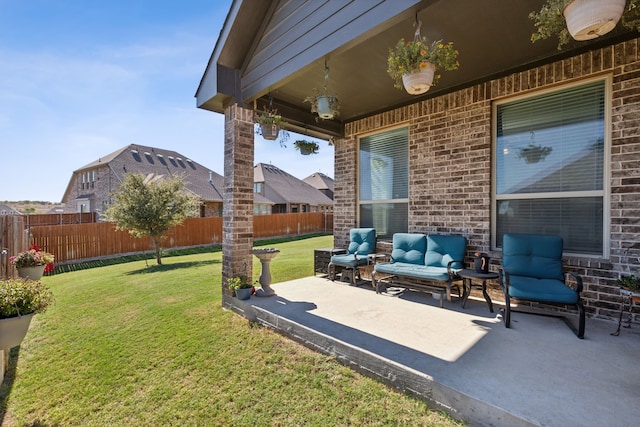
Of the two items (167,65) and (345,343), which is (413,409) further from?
(167,65)

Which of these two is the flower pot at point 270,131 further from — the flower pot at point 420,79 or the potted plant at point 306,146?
the flower pot at point 420,79

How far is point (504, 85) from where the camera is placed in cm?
397

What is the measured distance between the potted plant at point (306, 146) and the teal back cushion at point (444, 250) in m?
2.90

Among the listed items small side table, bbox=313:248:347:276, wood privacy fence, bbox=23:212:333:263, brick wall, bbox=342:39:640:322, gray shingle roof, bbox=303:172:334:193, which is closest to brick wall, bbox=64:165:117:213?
wood privacy fence, bbox=23:212:333:263

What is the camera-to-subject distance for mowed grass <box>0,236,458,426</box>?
6.71 feet

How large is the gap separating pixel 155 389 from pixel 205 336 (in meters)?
0.93

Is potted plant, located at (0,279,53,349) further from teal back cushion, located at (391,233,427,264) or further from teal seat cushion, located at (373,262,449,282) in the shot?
teal back cushion, located at (391,233,427,264)

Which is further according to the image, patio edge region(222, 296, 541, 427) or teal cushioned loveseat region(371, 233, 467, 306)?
teal cushioned loveseat region(371, 233, 467, 306)

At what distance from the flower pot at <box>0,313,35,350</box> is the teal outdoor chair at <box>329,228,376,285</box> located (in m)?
3.89

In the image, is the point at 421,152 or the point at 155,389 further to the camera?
the point at 421,152

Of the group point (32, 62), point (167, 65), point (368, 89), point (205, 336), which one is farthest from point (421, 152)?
point (32, 62)

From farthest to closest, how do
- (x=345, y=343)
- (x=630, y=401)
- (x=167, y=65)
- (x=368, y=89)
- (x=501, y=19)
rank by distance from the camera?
(x=167, y=65)
(x=368, y=89)
(x=501, y=19)
(x=345, y=343)
(x=630, y=401)

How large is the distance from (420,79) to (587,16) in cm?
118

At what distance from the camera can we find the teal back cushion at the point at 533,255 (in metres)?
3.41
